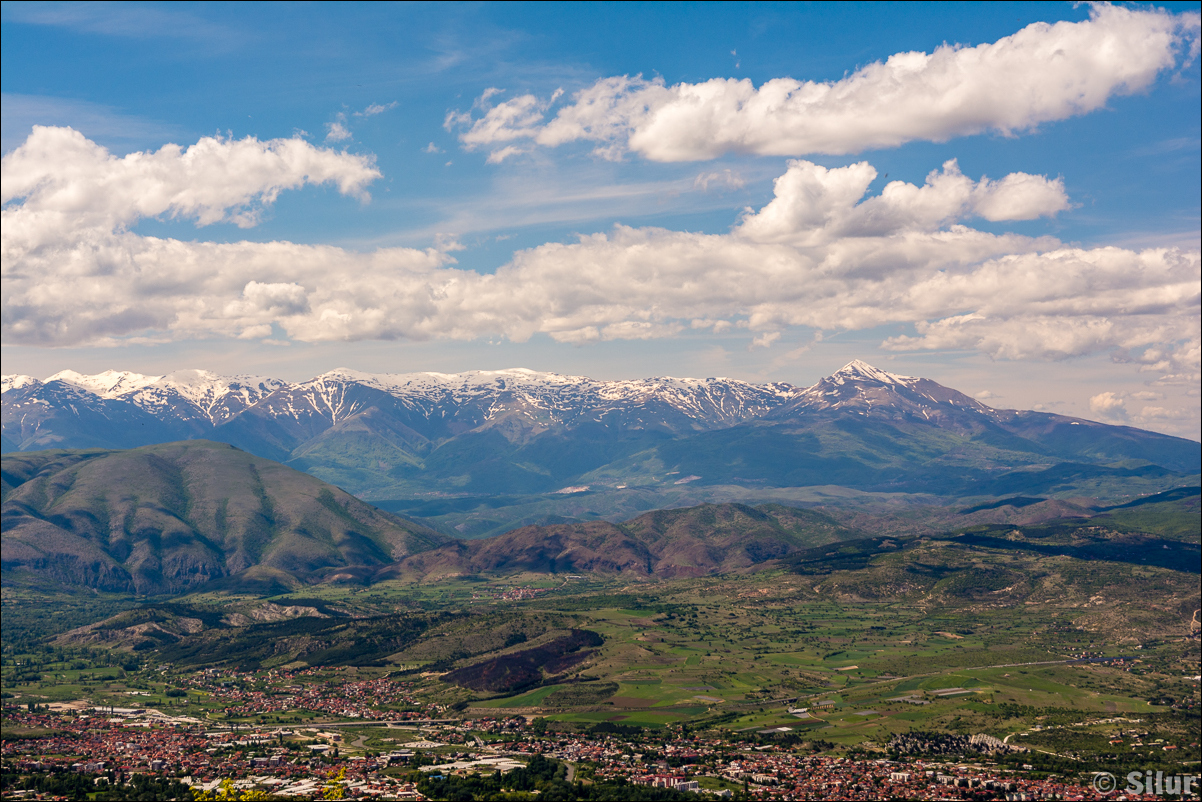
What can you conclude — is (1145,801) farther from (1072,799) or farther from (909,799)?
(909,799)

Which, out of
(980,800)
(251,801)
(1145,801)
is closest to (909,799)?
(980,800)

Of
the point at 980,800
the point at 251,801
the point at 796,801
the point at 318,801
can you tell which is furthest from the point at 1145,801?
the point at 251,801

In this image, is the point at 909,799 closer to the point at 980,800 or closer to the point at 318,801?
the point at 980,800

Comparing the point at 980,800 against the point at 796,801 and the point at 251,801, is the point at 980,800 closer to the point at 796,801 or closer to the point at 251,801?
the point at 796,801

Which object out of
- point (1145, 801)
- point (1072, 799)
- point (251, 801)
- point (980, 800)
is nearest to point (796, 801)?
point (980, 800)

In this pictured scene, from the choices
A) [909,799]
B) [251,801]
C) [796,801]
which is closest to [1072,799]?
[909,799]

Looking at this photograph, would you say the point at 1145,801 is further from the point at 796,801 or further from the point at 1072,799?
the point at 796,801

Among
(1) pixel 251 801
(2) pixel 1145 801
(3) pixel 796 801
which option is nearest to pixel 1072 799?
(2) pixel 1145 801
